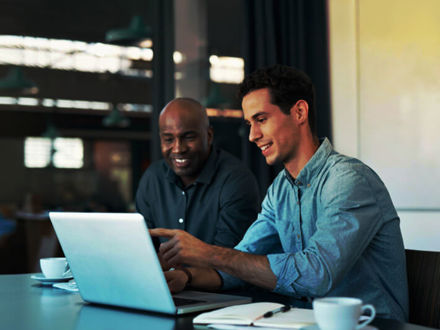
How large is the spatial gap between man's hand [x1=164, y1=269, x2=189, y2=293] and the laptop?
6 cm

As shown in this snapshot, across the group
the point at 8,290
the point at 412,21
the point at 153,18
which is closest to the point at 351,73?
the point at 412,21

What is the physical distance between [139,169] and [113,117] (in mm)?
620

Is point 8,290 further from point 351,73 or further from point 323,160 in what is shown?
point 351,73

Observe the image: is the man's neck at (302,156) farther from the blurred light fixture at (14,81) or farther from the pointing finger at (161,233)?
the blurred light fixture at (14,81)

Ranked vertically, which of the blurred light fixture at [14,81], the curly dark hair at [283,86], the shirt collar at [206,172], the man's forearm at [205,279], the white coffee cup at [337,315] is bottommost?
the man's forearm at [205,279]

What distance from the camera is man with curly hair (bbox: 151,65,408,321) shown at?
4.99ft

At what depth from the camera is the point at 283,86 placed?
6.03 feet

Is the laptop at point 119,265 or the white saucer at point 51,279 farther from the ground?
the laptop at point 119,265

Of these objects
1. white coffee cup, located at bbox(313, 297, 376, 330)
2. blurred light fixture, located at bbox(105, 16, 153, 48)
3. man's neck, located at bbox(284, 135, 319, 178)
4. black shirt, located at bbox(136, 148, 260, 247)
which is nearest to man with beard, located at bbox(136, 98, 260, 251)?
black shirt, located at bbox(136, 148, 260, 247)

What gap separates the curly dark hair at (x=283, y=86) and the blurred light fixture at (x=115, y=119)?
355 centimetres

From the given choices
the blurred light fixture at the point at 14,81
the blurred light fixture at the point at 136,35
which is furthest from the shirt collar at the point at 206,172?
the blurred light fixture at the point at 14,81

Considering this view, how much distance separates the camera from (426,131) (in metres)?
3.60

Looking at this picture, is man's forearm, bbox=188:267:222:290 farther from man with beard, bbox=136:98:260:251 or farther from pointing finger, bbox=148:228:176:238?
man with beard, bbox=136:98:260:251

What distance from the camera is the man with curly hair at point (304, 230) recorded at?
4.99 ft
